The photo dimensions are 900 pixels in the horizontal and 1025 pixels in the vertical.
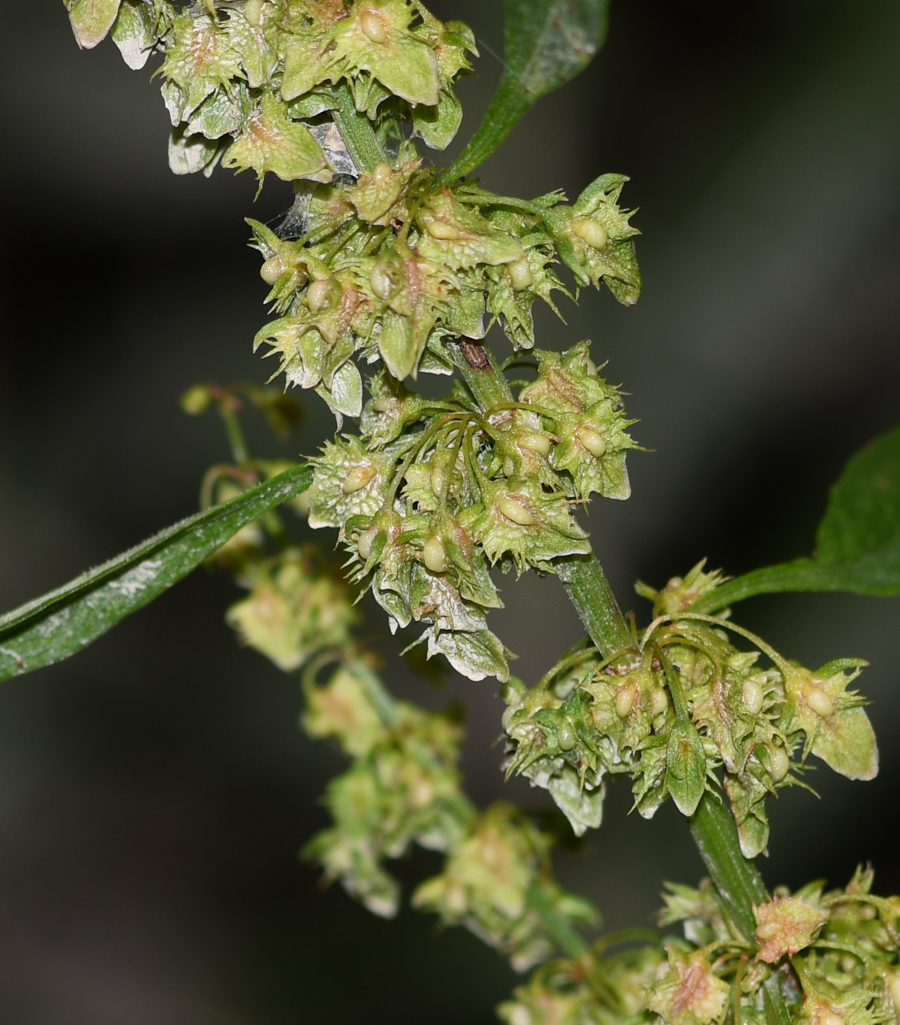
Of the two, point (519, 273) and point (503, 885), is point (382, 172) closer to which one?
point (519, 273)

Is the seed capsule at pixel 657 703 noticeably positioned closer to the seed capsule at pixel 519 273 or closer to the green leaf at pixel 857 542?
the green leaf at pixel 857 542

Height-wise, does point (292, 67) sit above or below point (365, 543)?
above

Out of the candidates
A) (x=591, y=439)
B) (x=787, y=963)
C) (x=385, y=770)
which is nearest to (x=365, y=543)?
(x=591, y=439)

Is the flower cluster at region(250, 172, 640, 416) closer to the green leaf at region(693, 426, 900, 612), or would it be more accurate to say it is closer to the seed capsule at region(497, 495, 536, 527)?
the seed capsule at region(497, 495, 536, 527)

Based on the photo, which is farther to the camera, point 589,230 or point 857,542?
point 857,542

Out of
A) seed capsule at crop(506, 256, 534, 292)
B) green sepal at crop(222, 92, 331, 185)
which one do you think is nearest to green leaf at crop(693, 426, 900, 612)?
seed capsule at crop(506, 256, 534, 292)

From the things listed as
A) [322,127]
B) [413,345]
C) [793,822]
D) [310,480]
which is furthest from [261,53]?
[793,822]

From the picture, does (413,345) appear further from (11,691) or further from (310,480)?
(11,691)
